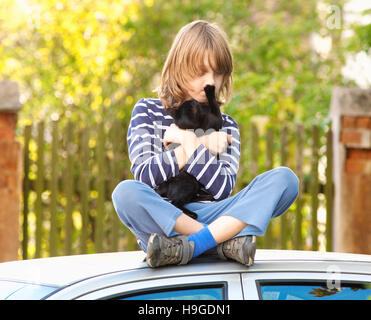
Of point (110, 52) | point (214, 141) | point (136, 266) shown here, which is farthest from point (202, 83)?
point (110, 52)

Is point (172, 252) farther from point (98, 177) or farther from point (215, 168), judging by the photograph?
point (98, 177)

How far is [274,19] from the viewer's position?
27.3 ft

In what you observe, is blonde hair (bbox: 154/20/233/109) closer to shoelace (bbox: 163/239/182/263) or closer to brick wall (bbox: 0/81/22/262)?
shoelace (bbox: 163/239/182/263)

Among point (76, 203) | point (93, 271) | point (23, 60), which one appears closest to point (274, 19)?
point (23, 60)

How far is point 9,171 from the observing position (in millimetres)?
5035

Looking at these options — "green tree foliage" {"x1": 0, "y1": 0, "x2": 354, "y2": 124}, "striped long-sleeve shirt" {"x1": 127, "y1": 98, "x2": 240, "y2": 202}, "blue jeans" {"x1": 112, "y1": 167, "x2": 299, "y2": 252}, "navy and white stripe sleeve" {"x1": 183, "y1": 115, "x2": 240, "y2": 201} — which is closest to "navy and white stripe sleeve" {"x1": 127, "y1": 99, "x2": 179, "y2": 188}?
"striped long-sleeve shirt" {"x1": 127, "y1": 98, "x2": 240, "y2": 202}

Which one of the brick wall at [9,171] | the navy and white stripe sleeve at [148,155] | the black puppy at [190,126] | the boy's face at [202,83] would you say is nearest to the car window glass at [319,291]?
the black puppy at [190,126]

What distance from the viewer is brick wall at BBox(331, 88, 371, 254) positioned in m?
5.21

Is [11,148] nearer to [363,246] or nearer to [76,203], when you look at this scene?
[76,203]

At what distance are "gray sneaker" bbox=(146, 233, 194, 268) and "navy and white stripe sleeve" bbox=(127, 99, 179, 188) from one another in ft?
1.40

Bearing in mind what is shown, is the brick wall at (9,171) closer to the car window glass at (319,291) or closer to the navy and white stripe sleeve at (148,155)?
the navy and white stripe sleeve at (148,155)

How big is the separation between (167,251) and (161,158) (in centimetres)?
59
